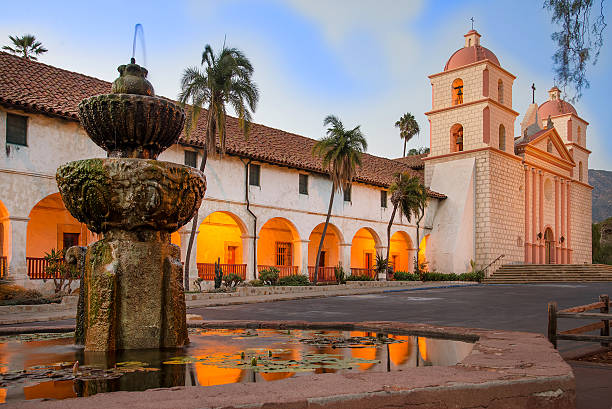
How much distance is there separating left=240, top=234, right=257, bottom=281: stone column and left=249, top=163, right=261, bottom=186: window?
235 cm

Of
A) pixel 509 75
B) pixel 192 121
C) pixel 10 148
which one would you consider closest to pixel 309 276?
pixel 192 121

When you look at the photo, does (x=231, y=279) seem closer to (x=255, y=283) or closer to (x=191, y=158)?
(x=255, y=283)

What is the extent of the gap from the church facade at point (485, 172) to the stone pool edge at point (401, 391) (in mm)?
32243

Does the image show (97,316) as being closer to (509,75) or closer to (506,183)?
(506,183)

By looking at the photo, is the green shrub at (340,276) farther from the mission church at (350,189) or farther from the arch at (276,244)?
the arch at (276,244)

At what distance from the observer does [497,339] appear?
533cm

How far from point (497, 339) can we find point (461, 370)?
2040 millimetres

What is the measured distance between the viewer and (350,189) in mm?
30391

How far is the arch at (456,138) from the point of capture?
122 feet

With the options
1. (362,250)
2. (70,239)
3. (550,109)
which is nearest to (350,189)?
(362,250)

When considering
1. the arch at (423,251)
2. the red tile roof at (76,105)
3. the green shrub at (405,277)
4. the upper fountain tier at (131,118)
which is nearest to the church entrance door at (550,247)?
the arch at (423,251)

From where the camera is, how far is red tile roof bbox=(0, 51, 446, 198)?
17.8m

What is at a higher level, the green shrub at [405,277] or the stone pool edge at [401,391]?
the stone pool edge at [401,391]

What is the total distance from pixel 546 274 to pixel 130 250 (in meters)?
32.3
